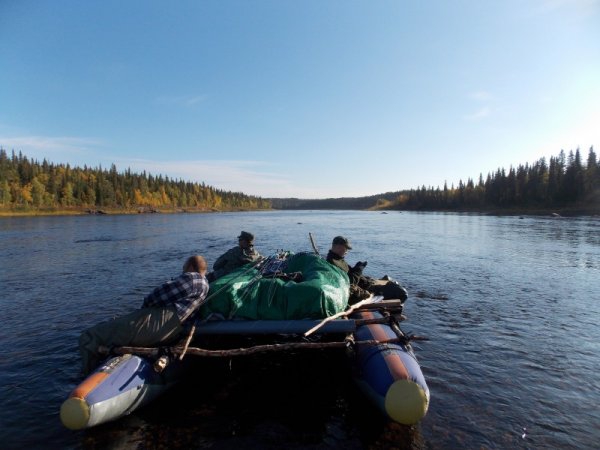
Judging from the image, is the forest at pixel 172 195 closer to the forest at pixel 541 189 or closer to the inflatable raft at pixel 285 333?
the forest at pixel 541 189

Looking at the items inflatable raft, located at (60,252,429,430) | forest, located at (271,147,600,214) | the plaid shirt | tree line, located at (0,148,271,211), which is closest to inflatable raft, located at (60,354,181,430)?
inflatable raft, located at (60,252,429,430)

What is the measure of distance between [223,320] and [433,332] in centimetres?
639

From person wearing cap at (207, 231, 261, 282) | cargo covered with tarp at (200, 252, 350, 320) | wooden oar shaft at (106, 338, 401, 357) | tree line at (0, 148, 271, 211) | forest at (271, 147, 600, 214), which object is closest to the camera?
wooden oar shaft at (106, 338, 401, 357)

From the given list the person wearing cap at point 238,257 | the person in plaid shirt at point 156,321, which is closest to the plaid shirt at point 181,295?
the person in plaid shirt at point 156,321

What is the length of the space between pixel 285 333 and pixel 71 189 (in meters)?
128

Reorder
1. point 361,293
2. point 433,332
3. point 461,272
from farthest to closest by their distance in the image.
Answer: point 461,272 < point 433,332 < point 361,293

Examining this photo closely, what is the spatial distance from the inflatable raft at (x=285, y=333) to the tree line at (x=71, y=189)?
111 m

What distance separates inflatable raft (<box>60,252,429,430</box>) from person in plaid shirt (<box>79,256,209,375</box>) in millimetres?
280

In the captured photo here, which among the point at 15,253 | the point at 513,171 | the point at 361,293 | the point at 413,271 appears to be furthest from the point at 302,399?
the point at 513,171

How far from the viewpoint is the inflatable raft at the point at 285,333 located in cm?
495

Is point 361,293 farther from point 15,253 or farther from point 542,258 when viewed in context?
point 15,253

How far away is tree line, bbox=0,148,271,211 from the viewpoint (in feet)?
331

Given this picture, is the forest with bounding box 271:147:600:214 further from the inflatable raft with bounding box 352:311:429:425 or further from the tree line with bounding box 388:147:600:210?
the inflatable raft with bounding box 352:311:429:425

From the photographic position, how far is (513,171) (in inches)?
4742
